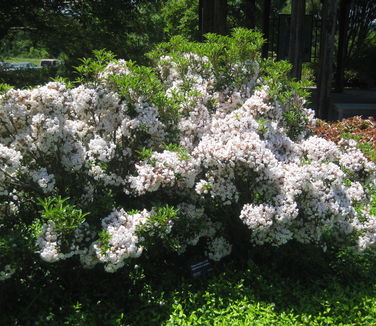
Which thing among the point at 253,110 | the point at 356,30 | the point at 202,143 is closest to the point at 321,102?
the point at 253,110

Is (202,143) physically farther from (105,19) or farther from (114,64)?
(105,19)

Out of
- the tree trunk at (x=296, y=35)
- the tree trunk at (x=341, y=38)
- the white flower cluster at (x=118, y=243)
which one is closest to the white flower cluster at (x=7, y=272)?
the white flower cluster at (x=118, y=243)

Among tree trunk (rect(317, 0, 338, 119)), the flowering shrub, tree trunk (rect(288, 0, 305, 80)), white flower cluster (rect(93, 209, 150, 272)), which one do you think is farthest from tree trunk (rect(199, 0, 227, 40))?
white flower cluster (rect(93, 209, 150, 272))

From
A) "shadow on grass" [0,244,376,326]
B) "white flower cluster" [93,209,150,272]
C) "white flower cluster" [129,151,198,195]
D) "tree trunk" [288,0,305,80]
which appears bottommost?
"shadow on grass" [0,244,376,326]

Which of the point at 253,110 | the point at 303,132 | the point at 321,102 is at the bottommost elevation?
the point at 321,102

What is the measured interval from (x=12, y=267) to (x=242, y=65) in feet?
9.79

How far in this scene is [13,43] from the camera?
12672 mm

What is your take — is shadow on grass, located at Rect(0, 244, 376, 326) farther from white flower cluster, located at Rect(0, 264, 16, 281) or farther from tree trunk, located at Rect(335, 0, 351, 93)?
tree trunk, located at Rect(335, 0, 351, 93)

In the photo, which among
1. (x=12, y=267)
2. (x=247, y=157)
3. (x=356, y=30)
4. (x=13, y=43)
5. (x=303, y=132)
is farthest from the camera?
(x=356, y=30)

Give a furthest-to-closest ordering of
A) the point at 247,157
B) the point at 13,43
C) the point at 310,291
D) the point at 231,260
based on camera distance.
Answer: the point at 13,43 < the point at 231,260 < the point at 310,291 < the point at 247,157

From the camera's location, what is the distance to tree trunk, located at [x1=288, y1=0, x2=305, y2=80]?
885 cm

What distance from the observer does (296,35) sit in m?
9.04

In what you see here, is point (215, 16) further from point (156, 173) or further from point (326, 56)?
point (156, 173)

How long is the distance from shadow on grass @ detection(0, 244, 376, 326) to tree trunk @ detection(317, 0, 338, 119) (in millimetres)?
5380
